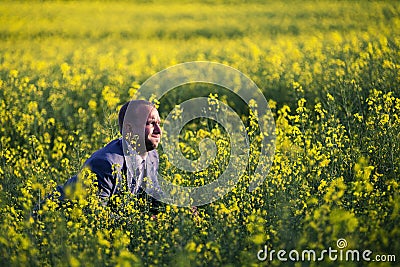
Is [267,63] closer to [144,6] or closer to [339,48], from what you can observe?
[339,48]

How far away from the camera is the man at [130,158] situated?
4.89 m

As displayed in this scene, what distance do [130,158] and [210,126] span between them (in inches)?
118

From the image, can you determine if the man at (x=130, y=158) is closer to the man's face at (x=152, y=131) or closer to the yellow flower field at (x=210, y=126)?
the man's face at (x=152, y=131)

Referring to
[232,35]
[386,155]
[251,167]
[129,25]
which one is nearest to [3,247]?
[251,167]

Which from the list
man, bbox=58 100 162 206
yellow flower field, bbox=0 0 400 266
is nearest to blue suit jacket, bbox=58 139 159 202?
man, bbox=58 100 162 206

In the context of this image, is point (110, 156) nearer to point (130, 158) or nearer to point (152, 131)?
point (130, 158)

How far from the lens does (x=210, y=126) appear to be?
Result: 7.90m

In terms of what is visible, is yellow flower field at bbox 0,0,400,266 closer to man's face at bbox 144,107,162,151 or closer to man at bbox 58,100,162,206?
man at bbox 58,100,162,206

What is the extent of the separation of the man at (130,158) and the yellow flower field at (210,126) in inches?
5.7

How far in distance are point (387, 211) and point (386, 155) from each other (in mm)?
1079

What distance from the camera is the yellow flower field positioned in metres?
4.04

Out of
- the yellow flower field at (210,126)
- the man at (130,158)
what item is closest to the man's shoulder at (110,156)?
the man at (130,158)

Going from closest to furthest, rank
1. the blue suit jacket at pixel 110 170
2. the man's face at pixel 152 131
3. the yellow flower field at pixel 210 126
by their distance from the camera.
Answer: the yellow flower field at pixel 210 126 → the blue suit jacket at pixel 110 170 → the man's face at pixel 152 131

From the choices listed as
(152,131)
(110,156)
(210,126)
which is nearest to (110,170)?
(110,156)
